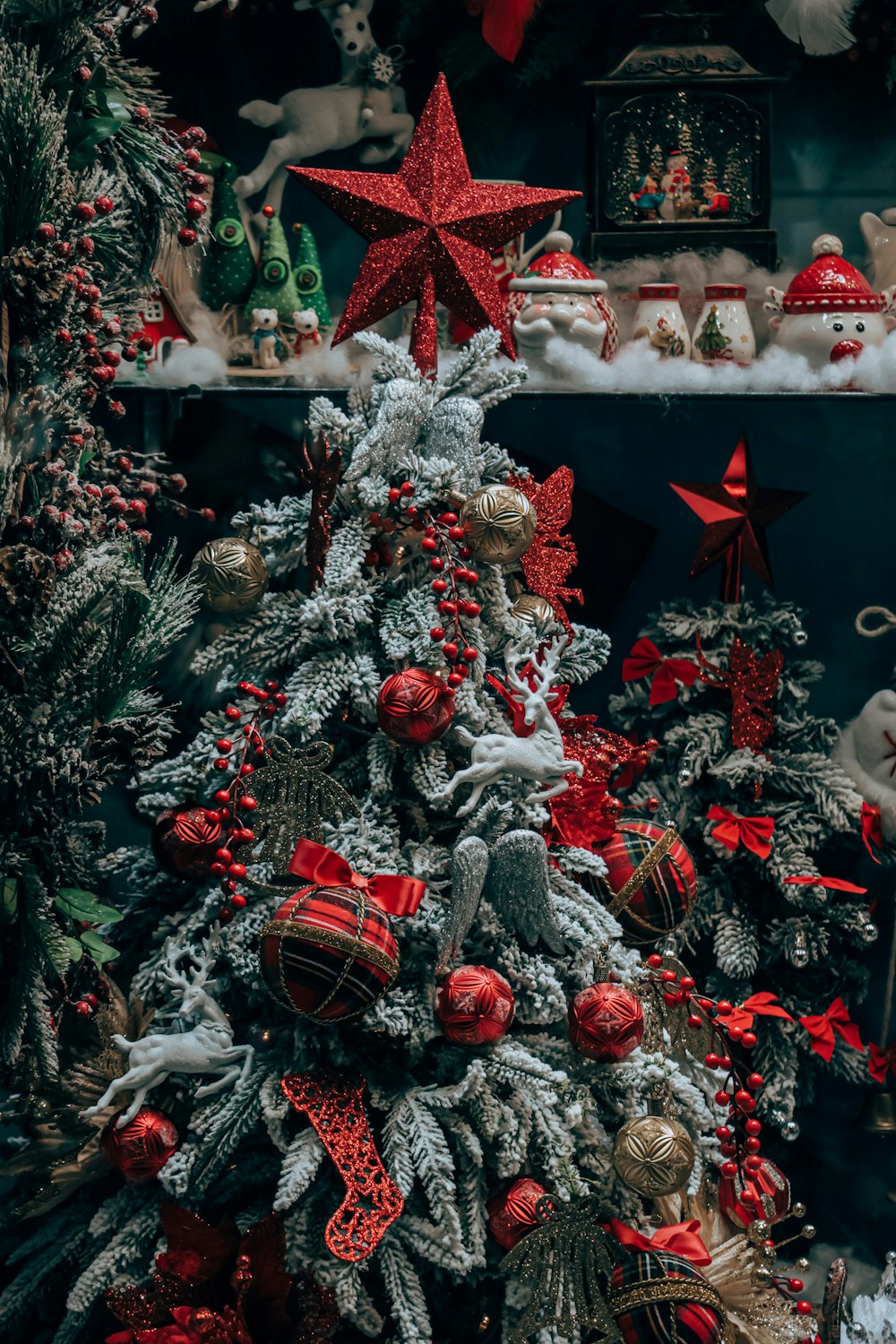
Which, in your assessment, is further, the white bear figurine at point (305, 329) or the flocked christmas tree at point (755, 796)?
the white bear figurine at point (305, 329)

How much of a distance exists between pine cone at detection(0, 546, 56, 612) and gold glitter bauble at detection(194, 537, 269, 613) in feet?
0.71

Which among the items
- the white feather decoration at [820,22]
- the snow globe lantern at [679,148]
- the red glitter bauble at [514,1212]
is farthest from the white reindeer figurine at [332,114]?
the red glitter bauble at [514,1212]

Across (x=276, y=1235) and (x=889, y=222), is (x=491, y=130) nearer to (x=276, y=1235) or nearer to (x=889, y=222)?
(x=889, y=222)

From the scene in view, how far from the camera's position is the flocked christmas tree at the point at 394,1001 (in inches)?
50.5

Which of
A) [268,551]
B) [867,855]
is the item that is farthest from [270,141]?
[867,855]

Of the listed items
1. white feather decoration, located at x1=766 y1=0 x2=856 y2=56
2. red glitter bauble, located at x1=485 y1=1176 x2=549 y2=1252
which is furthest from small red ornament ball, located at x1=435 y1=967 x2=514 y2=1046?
white feather decoration, located at x1=766 y1=0 x2=856 y2=56

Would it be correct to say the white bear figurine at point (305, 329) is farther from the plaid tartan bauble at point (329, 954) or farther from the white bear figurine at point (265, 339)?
the plaid tartan bauble at point (329, 954)

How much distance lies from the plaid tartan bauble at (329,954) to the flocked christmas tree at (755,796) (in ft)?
1.63

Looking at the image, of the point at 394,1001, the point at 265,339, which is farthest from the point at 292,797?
the point at 265,339

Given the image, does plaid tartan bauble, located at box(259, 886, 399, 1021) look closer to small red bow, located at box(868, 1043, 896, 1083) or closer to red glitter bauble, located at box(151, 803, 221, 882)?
red glitter bauble, located at box(151, 803, 221, 882)

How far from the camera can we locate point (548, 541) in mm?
1638

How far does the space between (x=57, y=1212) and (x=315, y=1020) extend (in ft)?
1.08

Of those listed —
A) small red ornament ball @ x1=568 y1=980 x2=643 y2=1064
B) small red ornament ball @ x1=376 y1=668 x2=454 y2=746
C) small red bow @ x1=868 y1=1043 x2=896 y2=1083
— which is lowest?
small red bow @ x1=868 y1=1043 x2=896 y2=1083

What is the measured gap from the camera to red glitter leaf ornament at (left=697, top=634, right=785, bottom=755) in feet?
5.67
